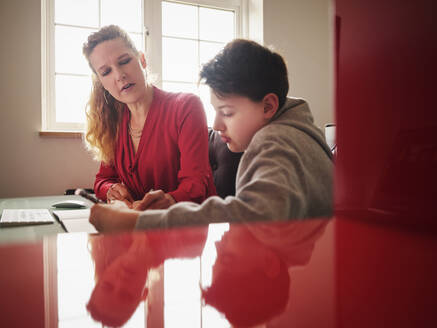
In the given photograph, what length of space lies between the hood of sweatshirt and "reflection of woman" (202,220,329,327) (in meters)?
0.44

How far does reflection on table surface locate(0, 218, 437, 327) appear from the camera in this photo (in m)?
0.09

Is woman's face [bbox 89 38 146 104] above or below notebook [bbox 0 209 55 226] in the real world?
above

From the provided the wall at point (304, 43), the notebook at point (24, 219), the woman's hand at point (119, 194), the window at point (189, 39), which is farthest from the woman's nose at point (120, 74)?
the wall at point (304, 43)

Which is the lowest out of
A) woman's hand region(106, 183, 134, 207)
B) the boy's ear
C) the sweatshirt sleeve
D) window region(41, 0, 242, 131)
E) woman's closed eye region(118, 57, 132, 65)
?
woman's hand region(106, 183, 134, 207)

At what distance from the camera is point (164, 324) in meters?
0.08

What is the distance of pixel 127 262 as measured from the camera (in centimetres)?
14

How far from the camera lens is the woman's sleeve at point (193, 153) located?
1.02 m

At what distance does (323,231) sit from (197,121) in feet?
3.13

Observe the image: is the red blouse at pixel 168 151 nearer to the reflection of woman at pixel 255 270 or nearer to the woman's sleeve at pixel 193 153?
the woman's sleeve at pixel 193 153

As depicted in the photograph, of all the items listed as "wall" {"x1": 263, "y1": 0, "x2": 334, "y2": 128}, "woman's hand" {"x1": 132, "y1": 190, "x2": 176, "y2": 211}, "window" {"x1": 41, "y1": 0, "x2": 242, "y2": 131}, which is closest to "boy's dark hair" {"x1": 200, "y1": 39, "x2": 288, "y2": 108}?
"woman's hand" {"x1": 132, "y1": 190, "x2": 176, "y2": 211}

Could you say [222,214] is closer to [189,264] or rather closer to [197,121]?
[189,264]

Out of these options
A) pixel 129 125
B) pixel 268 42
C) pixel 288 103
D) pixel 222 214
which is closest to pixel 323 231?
pixel 222 214

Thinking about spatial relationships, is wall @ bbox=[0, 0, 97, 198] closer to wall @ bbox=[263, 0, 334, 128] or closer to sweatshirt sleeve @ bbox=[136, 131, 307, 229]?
wall @ bbox=[263, 0, 334, 128]

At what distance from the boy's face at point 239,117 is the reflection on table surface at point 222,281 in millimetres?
585
